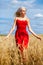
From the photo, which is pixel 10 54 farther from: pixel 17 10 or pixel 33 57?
pixel 17 10

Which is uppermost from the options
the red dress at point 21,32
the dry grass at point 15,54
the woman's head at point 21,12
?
the woman's head at point 21,12

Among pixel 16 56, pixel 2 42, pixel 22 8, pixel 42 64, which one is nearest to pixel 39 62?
pixel 42 64

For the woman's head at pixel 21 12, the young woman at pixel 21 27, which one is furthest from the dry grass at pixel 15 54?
the woman's head at pixel 21 12

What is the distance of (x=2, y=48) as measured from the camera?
5.32 meters

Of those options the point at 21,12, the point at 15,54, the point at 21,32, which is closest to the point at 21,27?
the point at 21,32

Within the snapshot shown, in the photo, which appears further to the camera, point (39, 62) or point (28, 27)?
point (28, 27)

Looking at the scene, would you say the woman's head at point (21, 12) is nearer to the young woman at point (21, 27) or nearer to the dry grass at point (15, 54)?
the young woman at point (21, 27)

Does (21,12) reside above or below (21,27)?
above

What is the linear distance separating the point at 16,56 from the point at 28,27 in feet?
3.63

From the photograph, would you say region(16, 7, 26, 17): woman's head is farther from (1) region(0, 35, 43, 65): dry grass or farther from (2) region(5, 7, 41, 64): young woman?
(1) region(0, 35, 43, 65): dry grass

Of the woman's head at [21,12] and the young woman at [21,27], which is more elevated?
the woman's head at [21,12]

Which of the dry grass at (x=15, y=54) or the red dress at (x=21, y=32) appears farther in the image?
the red dress at (x=21, y=32)

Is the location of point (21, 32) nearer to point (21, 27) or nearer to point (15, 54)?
point (21, 27)

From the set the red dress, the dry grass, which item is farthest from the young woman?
the dry grass
